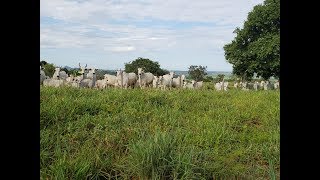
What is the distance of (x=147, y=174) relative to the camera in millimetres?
3371

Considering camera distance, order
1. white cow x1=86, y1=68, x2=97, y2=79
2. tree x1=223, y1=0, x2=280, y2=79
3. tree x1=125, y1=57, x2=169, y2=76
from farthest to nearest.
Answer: tree x1=223, y1=0, x2=280, y2=79 → tree x1=125, y1=57, x2=169, y2=76 → white cow x1=86, y1=68, x2=97, y2=79

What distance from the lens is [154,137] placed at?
3.69 metres

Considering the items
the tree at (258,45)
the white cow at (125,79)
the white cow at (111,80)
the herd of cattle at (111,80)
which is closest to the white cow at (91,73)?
the herd of cattle at (111,80)

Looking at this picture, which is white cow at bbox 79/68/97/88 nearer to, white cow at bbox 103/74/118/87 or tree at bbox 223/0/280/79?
white cow at bbox 103/74/118/87

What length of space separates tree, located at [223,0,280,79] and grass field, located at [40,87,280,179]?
1938 centimetres

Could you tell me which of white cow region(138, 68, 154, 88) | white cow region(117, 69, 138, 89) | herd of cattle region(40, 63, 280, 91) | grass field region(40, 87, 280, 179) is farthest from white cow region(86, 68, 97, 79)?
grass field region(40, 87, 280, 179)

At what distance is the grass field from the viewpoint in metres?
3.41

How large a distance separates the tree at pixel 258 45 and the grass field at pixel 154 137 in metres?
19.4

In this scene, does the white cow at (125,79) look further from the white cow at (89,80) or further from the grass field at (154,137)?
the grass field at (154,137)

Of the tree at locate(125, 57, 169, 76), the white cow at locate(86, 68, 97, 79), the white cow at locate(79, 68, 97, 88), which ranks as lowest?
the white cow at locate(79, 68, 97, 88)

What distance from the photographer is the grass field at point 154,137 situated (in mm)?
3408
